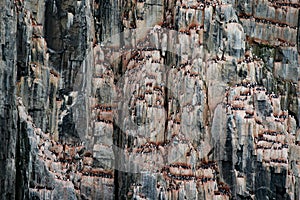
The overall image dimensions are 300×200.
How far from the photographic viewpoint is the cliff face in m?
27.3

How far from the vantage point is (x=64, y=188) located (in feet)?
89.4

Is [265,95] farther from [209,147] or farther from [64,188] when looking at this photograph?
[64,188]

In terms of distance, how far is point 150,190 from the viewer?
2703cm

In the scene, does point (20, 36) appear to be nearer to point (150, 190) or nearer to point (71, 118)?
point (71, 118)

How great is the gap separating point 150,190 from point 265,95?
5.34 m

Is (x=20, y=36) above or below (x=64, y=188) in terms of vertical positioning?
above

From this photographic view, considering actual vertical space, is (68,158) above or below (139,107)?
below

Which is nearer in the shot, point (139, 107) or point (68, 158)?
point (139, 107)

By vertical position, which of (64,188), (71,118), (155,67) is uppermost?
(155,67)

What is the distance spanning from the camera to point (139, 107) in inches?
1083

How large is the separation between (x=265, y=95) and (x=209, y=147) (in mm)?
2716

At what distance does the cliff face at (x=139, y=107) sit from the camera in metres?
27.3

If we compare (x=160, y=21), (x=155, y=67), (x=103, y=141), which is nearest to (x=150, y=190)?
(x=103, y=141)

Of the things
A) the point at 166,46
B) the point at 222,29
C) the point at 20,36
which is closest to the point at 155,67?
the point at 166,46
